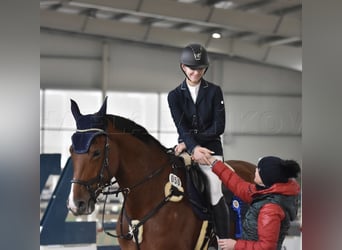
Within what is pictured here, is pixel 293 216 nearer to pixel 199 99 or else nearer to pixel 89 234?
pixel 199 99

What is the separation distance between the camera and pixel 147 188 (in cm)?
158

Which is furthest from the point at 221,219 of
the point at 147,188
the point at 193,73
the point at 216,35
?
the point at 216,35

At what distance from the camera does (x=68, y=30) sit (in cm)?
112

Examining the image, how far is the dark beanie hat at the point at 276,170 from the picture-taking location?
1158 millimetres

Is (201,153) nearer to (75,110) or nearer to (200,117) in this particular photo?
(200,117)

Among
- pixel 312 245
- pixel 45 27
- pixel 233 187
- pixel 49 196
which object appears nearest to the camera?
pixel 312 245

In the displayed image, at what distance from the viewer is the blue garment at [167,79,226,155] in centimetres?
131

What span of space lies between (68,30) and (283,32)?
0.48 metres

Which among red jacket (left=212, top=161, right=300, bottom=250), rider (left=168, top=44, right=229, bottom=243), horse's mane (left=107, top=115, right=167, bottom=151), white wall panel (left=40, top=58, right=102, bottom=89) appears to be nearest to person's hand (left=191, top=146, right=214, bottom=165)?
rider (left=168, top=44, right=229, bottom=243)

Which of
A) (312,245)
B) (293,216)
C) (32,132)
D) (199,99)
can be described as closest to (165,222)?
(199,99)

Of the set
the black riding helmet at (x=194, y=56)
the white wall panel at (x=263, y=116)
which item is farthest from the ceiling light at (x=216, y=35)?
the white wall panel at (x=263, y=116)

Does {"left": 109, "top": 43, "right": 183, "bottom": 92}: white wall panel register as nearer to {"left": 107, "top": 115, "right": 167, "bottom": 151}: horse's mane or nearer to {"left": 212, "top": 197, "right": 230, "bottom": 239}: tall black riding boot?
{"left": 107, "top": 115, "right": 167, "bottom": 151}: horse's mane

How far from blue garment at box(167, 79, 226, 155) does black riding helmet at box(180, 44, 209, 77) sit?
2.9 inches

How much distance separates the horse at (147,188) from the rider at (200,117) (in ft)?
0.21
